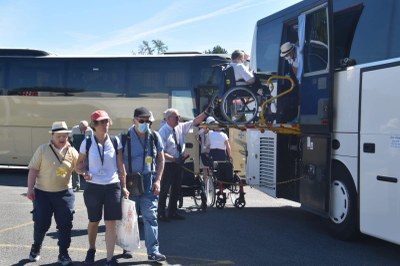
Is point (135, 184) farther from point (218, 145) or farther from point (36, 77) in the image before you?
point (36, 77)

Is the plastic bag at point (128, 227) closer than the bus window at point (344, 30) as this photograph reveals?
Yes

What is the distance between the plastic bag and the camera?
591 centimetres

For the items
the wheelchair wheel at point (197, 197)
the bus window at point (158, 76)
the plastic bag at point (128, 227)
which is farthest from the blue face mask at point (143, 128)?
the bus window at point (158, 76)

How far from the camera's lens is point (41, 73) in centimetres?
1614

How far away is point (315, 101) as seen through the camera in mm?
7660

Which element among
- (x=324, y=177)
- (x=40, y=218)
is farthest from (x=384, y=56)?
(x=40, y=218)

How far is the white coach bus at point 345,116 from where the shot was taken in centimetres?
615

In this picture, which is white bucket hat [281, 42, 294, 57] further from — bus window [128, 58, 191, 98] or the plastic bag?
bus window [128, 58, 191, 98]

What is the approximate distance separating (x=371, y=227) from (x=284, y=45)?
11.5 feet

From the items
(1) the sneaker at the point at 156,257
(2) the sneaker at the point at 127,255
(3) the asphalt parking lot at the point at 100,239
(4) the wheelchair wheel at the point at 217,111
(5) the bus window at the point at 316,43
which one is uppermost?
(5) the bus window at the point at 316,43

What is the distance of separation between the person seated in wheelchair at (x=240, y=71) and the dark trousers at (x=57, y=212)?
4.02m

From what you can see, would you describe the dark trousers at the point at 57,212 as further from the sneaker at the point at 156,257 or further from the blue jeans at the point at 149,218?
the sneaker at the point at 156,257

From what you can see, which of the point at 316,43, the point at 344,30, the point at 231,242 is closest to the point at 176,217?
the point at 231,242

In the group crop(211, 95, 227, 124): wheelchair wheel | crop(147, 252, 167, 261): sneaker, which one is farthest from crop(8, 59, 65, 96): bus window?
crop(147, 252, 167, 261): sneaker
